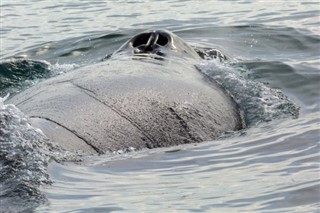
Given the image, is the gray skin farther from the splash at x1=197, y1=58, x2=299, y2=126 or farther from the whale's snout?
the splash at x1=197, y1=58, x2=299, y2=126

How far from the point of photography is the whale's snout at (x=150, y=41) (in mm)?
9691

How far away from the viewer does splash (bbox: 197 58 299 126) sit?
9.07 meters

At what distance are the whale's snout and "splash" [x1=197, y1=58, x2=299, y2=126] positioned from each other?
47 cm

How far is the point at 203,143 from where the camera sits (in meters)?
7.71

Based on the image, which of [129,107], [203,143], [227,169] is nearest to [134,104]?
[129,107]

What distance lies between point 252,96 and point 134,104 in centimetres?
217

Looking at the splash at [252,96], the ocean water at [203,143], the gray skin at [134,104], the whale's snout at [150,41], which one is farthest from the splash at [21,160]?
the whale's snout at [150,41]

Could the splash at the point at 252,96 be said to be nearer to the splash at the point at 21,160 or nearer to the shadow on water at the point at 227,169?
the shadow on water at the point at 227,169

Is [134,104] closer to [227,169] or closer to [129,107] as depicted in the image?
[129,107]

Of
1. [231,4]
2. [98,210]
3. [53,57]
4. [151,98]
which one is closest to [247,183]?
[98,210]

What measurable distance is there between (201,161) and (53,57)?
688cm

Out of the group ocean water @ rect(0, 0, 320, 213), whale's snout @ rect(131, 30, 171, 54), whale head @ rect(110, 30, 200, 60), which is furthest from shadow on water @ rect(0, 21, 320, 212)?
whale's snout @ rect(131, 30, 171, 54)

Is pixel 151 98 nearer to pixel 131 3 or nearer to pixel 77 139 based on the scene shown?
pixel 77 139

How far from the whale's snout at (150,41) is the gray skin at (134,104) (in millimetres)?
12
